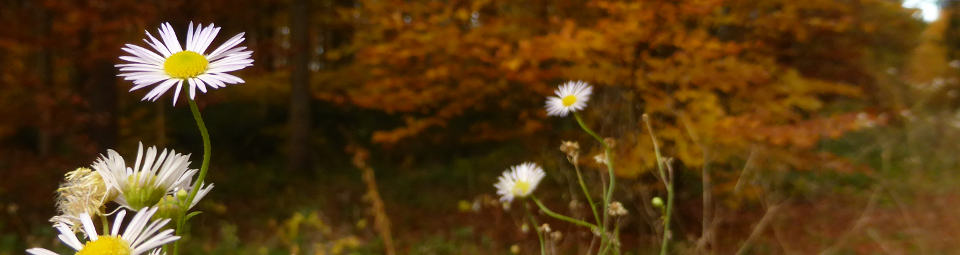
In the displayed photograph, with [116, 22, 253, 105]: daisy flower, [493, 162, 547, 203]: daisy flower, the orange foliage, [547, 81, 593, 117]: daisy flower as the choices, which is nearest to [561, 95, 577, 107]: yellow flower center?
[547, 81, 593, 117]: daisy flower

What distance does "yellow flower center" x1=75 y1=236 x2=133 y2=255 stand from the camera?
45cm

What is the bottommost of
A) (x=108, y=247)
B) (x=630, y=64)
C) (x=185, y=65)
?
(x=108, y=247)

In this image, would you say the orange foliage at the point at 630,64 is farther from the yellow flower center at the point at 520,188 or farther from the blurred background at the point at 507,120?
the yellow flower center at the point at 520,188

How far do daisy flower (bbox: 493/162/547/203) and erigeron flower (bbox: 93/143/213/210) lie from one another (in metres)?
0.49

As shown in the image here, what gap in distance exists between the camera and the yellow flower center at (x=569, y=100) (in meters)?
1.05

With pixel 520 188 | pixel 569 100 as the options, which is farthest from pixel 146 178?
pixel 569 100

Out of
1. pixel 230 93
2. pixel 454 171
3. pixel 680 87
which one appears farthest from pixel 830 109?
pixel 230 93

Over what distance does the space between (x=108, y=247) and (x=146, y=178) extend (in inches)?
2.9

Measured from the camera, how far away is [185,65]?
521 mm

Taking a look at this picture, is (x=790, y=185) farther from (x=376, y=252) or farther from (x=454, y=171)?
(x=376, y=252)

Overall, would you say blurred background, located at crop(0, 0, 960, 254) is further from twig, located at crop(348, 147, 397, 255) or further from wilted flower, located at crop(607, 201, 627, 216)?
wilted flower, located at crop(607, 201, 627, 216)

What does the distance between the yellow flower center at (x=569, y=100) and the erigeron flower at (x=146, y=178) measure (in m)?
0.63

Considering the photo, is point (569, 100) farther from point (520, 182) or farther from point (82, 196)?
point (82, 196)

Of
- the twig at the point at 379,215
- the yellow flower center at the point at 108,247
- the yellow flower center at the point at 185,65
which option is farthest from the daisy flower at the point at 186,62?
the twig at the point at 379,215
